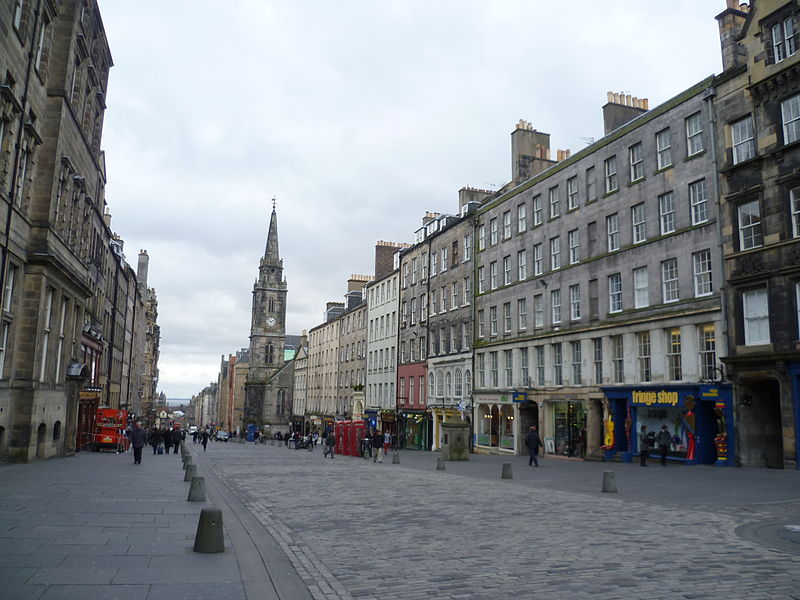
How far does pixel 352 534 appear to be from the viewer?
37.1 feet

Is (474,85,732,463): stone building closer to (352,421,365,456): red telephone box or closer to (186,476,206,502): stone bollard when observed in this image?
(352,421,365,456): red telephone box

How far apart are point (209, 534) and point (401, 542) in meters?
3.05

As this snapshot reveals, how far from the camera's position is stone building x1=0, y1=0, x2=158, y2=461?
2248cm

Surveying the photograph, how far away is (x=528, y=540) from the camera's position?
10.8 meters

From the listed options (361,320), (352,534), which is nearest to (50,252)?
(352,534)

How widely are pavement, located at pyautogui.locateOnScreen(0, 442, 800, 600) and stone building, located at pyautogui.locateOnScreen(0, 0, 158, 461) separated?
18.9ft

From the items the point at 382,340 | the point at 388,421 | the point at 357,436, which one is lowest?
the point at 357,436

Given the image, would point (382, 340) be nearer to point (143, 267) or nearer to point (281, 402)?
point (143, 267)

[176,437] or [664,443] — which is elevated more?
[664,443]

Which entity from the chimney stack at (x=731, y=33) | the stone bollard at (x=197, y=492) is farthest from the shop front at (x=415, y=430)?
the stone bollard at (x=197, y=492)

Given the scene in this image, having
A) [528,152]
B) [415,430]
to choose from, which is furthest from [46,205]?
[415,430]

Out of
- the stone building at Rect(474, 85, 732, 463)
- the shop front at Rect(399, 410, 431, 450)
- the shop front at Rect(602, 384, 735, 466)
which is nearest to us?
the shop front at Rect(602, 384, 735, 466)

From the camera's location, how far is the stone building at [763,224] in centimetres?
2383

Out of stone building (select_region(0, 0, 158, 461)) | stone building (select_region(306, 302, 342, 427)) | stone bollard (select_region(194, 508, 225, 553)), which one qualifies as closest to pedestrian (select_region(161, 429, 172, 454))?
stone building (select_region(0, 0, 158, 461))
